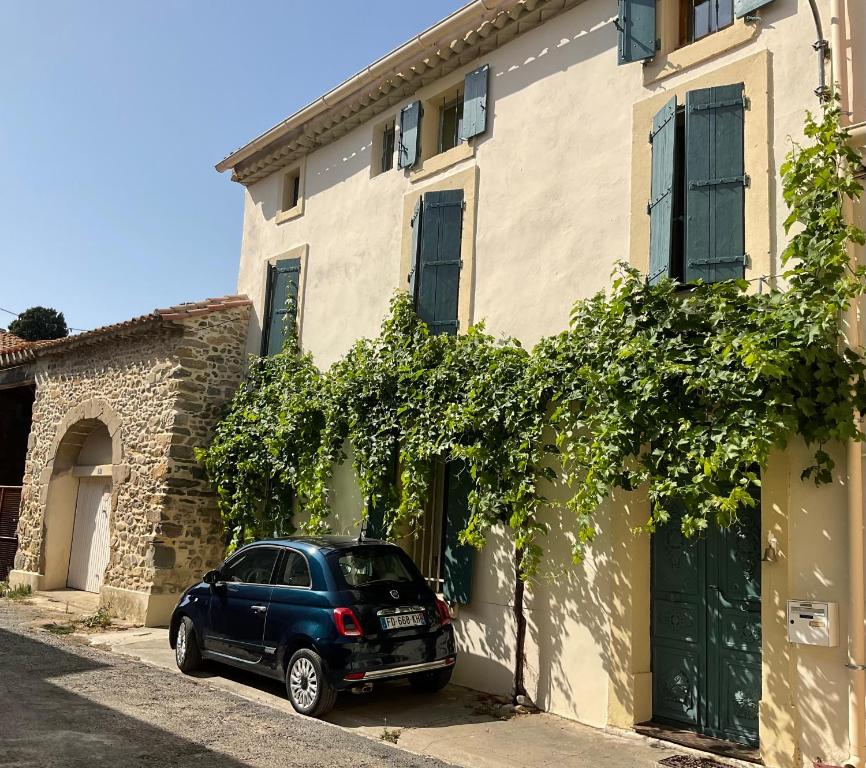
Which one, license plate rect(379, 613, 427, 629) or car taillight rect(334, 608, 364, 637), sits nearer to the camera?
car taillight rect(334, 608, 364, 637)

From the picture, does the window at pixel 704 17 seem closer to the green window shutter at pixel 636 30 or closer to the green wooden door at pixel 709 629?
the green window shutter at pixel 636 30

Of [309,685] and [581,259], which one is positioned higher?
[581,259]

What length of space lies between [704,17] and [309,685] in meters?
7.27

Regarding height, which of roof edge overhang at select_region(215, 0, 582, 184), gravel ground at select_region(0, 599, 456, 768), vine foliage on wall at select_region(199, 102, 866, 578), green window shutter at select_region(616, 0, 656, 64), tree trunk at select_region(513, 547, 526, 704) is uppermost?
roof edge overhang at select_region(215, 0, 582, 184)

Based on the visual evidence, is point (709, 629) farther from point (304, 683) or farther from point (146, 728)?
point (146, 728)

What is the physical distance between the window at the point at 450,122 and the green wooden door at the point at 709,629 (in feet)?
18.9

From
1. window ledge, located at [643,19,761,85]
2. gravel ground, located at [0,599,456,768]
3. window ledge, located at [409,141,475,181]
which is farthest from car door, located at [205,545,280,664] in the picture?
window ledge, located at [643,19,761,85]

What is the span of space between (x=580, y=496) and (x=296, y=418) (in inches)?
184

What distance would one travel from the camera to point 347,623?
260 inches

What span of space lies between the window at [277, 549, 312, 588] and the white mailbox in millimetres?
3958

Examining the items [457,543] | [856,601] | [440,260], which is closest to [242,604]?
[457,543]

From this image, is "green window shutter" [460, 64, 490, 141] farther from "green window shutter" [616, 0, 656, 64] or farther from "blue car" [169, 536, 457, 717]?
"blue car" [169, 536, 457, 717]

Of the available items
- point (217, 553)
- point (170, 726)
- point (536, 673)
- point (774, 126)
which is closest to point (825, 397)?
point (774, 126)

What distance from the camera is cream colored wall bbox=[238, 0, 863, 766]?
19.1 ft
